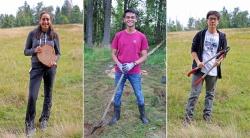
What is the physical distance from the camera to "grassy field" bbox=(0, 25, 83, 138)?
20.9 feet

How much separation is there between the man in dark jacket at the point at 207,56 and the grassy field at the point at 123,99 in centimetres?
51

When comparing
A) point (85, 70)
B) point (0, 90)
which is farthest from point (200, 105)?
point (0, 90)

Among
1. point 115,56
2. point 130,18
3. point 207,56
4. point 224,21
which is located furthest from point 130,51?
point 224,21

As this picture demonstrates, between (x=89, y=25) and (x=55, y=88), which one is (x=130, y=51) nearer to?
(x=89, y=25)

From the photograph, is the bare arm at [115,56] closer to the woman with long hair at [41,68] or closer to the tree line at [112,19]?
the tree line at [112,19]

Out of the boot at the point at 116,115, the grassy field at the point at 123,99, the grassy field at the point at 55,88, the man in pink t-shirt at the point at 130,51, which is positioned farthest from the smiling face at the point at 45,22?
the boot at the point at 116,115

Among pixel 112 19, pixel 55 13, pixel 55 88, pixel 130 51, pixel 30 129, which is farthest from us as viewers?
pixel 55 88

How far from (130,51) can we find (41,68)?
3.86ft

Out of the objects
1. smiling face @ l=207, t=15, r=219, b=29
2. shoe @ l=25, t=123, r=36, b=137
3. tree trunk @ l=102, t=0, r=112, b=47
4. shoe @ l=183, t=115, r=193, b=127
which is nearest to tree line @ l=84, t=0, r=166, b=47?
tree trunk @ l=102, t=0, r=112, b=47

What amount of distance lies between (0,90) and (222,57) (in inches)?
123

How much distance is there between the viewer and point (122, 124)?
6164mm

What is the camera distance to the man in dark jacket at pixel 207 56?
20.2 ft

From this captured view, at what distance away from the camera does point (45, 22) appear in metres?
6.07

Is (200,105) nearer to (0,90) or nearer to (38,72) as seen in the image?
(38,72)
